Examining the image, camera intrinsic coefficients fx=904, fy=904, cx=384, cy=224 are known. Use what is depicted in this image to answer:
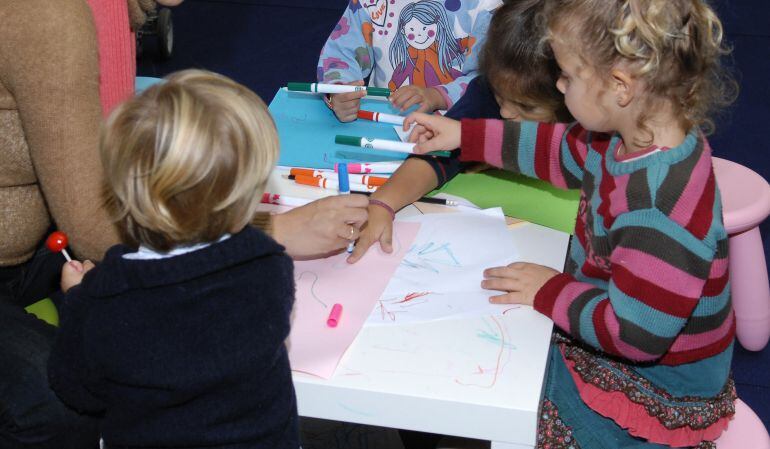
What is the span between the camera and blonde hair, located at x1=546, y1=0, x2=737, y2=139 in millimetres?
1054

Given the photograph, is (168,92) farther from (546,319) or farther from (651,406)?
(651,406)

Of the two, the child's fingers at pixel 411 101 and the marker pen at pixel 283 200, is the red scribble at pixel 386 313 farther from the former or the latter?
the child's fingers at pixel 411 101

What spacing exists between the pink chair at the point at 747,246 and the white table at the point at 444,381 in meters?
0.93

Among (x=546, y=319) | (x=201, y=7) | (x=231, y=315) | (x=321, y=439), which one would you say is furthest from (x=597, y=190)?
(x=201, y=7)

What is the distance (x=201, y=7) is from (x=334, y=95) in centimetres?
265

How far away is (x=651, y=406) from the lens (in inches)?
47.0

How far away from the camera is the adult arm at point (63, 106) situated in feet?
3.84

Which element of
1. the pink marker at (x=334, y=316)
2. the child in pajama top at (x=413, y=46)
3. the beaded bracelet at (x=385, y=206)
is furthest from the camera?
the child in pajama top at (x=413, y=46)

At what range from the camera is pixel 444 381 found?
102 centimetres

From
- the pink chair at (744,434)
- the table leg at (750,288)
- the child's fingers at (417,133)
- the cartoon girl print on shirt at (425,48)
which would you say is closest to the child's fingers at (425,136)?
the child's fingers at (417,133)

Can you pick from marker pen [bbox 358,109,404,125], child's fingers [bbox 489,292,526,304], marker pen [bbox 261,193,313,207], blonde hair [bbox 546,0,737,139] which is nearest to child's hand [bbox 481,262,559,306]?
child's fingers [bbox 489,292,526,304]

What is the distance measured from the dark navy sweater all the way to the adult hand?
218mm

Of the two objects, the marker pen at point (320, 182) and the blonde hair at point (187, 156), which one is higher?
the blonde hair at point (187, 156)

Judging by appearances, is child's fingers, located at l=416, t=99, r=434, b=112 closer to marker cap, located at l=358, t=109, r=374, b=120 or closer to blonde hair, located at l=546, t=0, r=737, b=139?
marker cap, located at l=358, t=109, r=374, b=120
